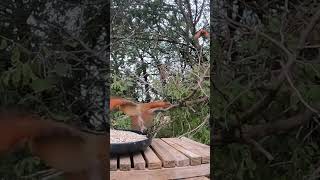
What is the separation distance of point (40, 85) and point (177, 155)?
1.65 ft

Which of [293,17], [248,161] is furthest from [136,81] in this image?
[293,17]

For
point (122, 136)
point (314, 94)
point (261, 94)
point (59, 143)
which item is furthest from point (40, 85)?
point (314, 94)

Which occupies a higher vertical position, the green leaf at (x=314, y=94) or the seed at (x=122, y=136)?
the green leaf at (x=314, y=94)

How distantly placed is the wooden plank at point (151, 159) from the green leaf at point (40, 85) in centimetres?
39

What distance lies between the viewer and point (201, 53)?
1528mm

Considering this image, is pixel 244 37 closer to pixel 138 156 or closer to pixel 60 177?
pixel 138 156

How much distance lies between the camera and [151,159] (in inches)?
59.1

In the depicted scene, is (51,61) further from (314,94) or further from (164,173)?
(314,94)

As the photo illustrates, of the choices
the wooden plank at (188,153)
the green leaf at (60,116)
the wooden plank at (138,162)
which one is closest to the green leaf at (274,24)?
the wooden plank at (188,153)

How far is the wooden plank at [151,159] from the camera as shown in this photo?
4.88 ft

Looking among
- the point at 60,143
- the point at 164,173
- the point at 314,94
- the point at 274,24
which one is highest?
the point at 274,24

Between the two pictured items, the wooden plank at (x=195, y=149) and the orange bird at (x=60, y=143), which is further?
the wooden plank at (x=195, y=149)

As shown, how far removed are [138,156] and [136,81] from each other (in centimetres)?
25

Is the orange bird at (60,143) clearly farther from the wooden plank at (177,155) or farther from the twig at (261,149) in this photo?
the twig at (261,149)
